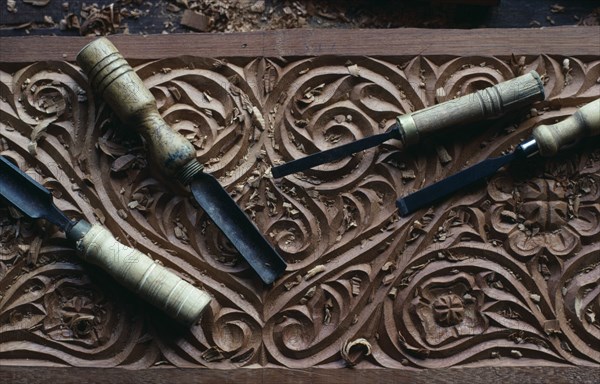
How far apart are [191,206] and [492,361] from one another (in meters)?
0.78

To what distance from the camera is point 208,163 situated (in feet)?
5.82

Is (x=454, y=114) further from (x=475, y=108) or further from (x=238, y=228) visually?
(x=238, y=228)

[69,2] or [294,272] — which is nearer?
[294,272]

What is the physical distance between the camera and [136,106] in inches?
66.2

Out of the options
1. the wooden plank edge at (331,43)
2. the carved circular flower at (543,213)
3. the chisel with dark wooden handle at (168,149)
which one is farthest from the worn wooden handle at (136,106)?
the carved circular flower at (543,213)

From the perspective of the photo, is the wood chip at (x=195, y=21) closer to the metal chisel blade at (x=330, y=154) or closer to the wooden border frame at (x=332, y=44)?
the wooden border frame at (x=332, y=44)

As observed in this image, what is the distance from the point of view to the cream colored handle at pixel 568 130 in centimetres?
169

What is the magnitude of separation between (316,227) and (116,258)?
18.1 inches

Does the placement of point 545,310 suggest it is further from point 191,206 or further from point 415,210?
point 191,206

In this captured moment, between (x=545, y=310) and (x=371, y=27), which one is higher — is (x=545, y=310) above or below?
below

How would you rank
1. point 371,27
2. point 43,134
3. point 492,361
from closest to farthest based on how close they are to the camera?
point 492,361 < point 43,134 < point 371,27

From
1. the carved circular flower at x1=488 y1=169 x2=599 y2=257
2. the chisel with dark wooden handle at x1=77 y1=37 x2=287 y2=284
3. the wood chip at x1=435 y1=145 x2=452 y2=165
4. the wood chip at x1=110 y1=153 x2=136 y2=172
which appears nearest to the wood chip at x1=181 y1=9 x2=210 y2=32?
the chisel with dark wooden handle at x1=77 y1=37 x2=287 y2=284

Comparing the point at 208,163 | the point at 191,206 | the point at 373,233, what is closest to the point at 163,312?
the point at 191,206

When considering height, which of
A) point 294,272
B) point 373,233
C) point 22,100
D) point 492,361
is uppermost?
point 22,100
